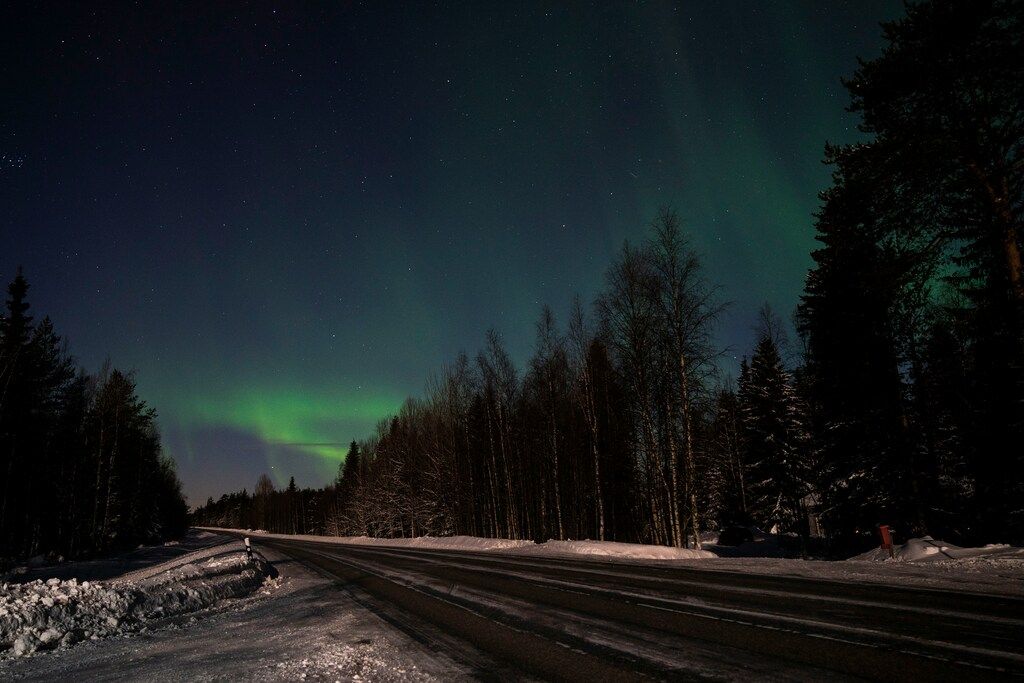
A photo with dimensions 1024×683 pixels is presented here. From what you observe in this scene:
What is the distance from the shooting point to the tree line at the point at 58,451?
28781mm

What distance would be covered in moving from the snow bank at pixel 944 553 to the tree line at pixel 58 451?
34.2m

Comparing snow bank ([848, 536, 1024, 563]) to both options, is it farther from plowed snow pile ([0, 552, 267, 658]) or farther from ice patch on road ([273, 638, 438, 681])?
plowed snow pile ([0, 552, 267, 658])

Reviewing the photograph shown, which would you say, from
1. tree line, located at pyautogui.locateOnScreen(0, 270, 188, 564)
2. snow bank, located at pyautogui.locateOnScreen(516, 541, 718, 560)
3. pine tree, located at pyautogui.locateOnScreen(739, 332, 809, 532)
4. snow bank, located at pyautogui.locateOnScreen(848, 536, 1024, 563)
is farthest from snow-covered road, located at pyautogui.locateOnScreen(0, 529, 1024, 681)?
tree line, located at pyautogui.locateOnScreen(0, 270, 188, 564)

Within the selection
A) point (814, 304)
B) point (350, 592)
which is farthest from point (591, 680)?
point (814, 304)

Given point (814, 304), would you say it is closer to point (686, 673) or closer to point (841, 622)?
point (841, 622)

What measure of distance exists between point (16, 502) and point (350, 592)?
3152 centimetres

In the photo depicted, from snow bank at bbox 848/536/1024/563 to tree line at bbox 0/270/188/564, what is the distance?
34.2 m

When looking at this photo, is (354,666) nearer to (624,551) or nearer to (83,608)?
(83,608)

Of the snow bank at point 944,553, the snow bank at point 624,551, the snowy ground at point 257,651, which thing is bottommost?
the snow bank at point 624,551

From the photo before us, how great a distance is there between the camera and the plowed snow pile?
738 cm

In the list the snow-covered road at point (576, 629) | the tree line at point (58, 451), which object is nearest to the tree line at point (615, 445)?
the snow-covered road at point (576, 629)

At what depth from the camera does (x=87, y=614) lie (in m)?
8.41

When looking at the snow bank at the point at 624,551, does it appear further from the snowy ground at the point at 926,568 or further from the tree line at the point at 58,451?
the tree line at the point at 58,451

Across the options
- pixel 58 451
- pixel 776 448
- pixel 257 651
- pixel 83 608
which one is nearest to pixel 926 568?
pixel 257 651
